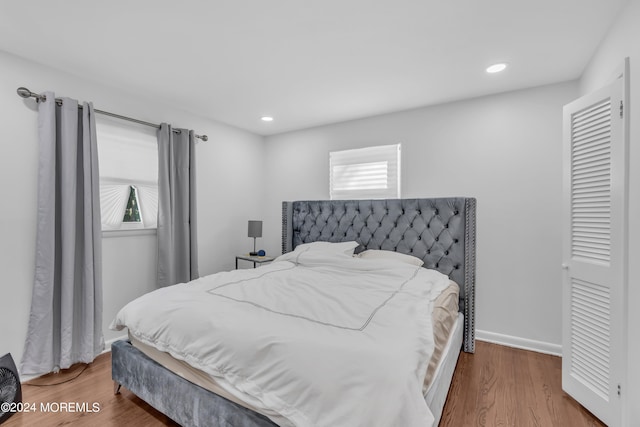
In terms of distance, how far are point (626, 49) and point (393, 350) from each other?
6.68 ft

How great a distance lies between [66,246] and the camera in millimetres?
2354

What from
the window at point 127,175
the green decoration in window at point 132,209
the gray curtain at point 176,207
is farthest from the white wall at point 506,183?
the green decoration in window at point 132,209

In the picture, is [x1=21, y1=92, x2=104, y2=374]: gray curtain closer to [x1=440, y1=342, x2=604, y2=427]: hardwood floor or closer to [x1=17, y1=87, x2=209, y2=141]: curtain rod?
[x1=17, y1=87, x2=209, y2=141]: curtain rod

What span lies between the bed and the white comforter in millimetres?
77

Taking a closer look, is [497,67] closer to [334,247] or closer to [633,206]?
[633,206]

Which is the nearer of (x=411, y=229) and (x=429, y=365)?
(x=429, y=365)

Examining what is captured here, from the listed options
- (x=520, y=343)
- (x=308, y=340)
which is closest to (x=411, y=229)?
(x=520, y=343)

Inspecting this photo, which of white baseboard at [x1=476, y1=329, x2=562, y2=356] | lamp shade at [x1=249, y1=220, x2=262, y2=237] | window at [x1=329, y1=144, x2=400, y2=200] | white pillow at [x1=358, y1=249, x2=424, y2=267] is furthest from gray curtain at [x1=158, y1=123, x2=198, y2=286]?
white baseboard at [x1=476, y1=329, x2=562, y2=356]

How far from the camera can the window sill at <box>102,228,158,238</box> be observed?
2.77 meters

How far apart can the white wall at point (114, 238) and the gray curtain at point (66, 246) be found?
0.10 meters

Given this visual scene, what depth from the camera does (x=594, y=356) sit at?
1866 millimetres

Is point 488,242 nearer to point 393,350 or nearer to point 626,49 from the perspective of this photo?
point 626,49

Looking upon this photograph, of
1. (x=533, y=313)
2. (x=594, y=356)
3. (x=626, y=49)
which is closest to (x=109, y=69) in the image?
(x=626, y=49)

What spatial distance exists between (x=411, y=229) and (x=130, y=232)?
9.11ft
